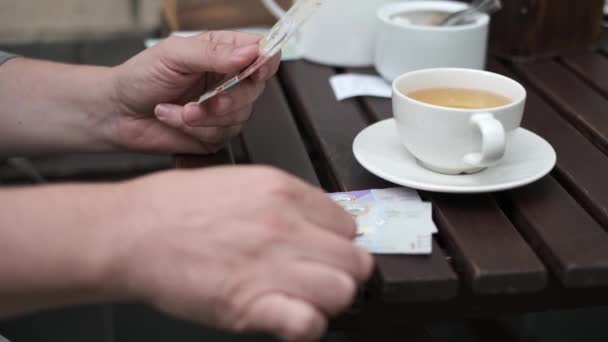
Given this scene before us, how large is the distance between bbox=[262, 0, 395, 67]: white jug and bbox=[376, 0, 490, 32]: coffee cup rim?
0.08 feet

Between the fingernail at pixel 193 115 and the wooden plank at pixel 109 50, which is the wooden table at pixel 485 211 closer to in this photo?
the fingernail at pixel 193 115

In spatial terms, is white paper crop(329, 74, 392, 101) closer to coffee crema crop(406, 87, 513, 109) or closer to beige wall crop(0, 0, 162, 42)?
coffee crema crop(406, 87, 513, 109)

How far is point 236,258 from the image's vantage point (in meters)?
0.57

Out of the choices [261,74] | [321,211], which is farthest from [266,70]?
[321,211]

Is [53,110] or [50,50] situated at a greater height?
[53,110]

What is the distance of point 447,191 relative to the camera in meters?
0.75

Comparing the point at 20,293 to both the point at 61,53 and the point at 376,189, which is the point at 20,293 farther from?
the point at 61,53

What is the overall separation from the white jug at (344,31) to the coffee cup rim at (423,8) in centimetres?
2

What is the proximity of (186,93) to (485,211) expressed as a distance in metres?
0.44

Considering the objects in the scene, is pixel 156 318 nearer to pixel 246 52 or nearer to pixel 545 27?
pixel 246 52

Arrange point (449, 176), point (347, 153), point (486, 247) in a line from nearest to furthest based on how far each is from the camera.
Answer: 1. point (486, 247)
2. point (449, 176)
3. point (347, 153)

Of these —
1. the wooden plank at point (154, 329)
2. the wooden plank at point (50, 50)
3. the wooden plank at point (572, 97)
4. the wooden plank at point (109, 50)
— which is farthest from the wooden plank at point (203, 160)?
the wooden plank at point (50, 50)

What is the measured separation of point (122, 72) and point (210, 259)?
47 cm

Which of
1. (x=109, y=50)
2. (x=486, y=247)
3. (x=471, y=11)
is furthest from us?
(x=109, y=50)
